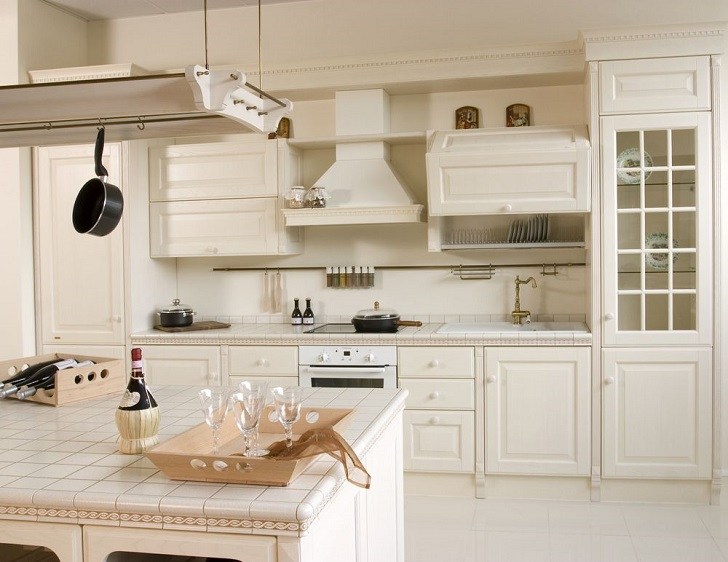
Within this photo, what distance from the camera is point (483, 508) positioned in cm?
410

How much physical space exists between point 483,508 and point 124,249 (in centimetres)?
246

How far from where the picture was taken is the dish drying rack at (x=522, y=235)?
443 centimetres

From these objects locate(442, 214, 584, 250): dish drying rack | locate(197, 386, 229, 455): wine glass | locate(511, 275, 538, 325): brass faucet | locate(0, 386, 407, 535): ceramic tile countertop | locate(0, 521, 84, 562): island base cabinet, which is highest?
locate(442, 214, 584, 250): dish drying rack

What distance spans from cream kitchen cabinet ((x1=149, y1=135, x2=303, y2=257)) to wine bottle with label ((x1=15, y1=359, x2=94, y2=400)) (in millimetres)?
1997

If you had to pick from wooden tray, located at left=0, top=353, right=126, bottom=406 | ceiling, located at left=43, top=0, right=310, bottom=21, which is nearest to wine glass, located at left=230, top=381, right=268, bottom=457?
wooden tray, located at left=0, top=353, right=126, bottom=406

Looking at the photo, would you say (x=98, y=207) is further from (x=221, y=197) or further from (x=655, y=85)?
(x=655, y=85)

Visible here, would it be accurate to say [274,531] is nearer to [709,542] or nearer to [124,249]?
[709,542]

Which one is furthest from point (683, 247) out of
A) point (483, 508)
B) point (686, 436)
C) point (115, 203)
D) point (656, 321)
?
point (115, 203)

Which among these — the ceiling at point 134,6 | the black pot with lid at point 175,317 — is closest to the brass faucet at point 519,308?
the black pot with lid at point 175,317

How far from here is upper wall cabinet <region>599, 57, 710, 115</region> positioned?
13.1 feet

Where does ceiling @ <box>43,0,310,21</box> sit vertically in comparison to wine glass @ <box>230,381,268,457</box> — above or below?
above

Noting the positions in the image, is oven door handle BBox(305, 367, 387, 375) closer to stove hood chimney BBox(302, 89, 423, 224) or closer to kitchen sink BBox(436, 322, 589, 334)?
kitchen sink BBox(436, 322, 589, 334)

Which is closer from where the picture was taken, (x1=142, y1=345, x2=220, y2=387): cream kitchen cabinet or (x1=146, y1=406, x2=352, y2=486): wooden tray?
(x1=146, y1=406, x2=352, y2=486): wooden tray

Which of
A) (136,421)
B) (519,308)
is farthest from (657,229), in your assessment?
(136,421)
